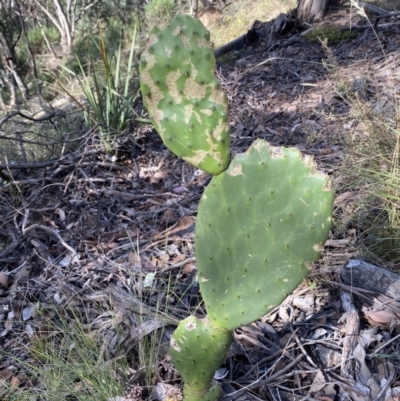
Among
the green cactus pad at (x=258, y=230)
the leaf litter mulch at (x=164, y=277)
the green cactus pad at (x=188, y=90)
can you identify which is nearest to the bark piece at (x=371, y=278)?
the leaf litter mulch at (x=164, y=277)

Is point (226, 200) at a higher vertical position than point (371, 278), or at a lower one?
higher

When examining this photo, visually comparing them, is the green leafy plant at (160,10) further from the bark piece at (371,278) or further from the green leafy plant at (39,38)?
the bark piece at (371,278)

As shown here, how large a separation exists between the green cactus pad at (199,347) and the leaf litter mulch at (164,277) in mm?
176

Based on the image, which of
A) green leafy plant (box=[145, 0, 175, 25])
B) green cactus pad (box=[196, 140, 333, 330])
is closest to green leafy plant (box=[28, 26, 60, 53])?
green leafy plant (box=[145, 0, 175, 25])

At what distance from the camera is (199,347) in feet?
3.42

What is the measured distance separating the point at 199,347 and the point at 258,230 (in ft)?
1.07

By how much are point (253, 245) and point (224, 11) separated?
24.0ft

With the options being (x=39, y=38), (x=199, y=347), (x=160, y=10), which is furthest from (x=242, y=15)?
(x=199, y=347)

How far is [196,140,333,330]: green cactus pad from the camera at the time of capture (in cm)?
90

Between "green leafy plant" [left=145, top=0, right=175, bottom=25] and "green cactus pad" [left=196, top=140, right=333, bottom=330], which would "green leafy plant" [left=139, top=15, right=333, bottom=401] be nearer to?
"green cactus pad" [left=196, top=140, right=333, bottom=330]

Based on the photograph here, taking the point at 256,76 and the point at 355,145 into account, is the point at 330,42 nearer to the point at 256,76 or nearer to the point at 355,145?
the point at 256,76

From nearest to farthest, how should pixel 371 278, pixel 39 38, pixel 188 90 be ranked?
1. pixel 188 90
2. pixel 371 278
3. pixel 39 38

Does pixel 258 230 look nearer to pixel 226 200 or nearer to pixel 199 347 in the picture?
pixel 226 200

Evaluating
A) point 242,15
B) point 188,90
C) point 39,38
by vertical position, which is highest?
point 188,90
